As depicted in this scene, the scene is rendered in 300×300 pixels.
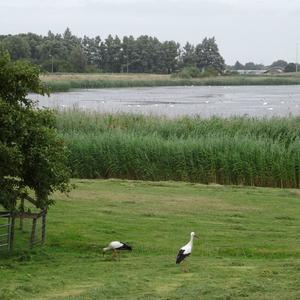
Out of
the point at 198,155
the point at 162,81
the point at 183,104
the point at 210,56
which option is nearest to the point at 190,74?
the point at 162,81

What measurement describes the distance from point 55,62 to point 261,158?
91.0m

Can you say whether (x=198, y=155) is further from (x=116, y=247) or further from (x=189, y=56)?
(x=189, y=56)

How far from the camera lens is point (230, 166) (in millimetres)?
24266

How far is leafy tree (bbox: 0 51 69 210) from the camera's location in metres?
13.7

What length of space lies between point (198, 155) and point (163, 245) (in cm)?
970

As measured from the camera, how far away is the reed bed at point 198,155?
24.0m

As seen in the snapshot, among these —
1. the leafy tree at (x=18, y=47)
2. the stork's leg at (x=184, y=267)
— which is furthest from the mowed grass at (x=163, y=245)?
the leafy tree at (x=18, y=47)

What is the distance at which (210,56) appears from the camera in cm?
13812

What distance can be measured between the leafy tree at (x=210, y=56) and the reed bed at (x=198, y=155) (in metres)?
109

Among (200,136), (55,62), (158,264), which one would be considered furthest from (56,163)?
(55,62)

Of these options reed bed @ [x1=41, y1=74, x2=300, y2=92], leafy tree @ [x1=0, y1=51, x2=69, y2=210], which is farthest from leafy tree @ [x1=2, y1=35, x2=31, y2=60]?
leafy tree @ [x1=0, y1=51, x2=69, y2=210]

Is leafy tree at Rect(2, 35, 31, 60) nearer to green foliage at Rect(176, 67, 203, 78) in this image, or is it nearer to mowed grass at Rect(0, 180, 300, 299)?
green foliage at Rect(176, 67, 203, 78)

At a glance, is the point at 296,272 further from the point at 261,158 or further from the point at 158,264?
the point at 261,158

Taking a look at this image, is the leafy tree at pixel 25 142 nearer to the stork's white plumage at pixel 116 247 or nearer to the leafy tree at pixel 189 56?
the stork's white plumage at pixel 116 247
